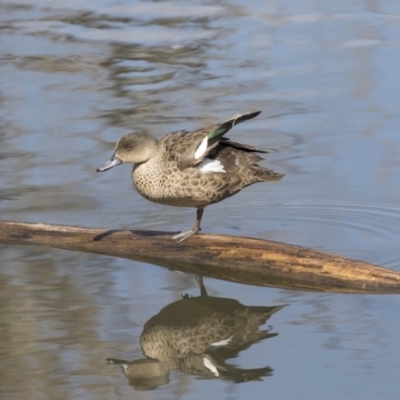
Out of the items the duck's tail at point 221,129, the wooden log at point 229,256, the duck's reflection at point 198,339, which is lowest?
the duck's reflection at point 198,339

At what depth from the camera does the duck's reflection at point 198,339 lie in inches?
205

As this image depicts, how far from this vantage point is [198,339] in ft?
18.7

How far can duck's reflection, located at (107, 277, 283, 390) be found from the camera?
17.1 feet

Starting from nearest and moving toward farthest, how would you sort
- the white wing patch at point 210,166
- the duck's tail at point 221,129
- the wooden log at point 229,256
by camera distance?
the wooden log at point 229,256, the duck's tail at point 221,129, the white wing patch at point 210,166

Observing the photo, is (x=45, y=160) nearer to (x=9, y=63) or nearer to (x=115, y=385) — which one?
(x=9, y=63)

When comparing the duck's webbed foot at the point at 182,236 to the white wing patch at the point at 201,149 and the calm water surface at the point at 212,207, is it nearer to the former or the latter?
the calm water surface at the point at 212,207

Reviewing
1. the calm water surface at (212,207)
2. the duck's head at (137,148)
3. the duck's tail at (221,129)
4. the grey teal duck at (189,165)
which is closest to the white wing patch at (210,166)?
the grey teal duck at (189,165)

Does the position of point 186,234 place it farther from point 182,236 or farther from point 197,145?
point 197,145

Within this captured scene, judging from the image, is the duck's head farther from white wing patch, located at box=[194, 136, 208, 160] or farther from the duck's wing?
white wing patch, located at box=[194, 136, 208, 160]

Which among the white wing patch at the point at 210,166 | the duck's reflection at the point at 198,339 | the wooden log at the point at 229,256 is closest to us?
the duck's reflection at the point at 198,339

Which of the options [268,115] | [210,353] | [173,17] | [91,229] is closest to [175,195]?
[91,229]

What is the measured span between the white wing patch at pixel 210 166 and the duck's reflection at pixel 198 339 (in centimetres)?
67

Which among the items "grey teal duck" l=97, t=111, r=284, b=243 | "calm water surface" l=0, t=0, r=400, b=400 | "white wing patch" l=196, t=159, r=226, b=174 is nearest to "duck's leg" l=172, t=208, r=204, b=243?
"grey teal duck" l=97, t=111, r=284, b=243

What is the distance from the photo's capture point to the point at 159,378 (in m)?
5.21
